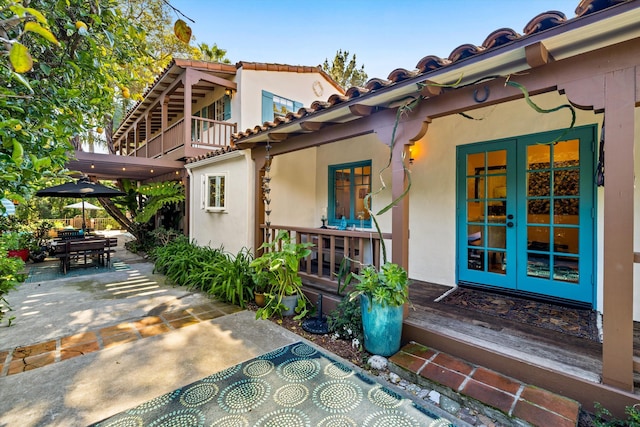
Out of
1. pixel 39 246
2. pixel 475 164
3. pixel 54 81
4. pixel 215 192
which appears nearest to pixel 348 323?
pixel 475 164

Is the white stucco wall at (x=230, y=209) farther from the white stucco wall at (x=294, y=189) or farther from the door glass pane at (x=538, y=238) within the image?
the door glass pane at (x=538, y=238)

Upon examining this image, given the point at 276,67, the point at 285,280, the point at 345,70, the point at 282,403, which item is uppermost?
the point at 345,70

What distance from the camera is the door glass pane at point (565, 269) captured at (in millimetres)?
3684

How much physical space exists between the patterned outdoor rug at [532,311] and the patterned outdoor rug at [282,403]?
183 cm

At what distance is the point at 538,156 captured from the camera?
3951 millimetres

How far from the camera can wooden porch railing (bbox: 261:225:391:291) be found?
3977 mm

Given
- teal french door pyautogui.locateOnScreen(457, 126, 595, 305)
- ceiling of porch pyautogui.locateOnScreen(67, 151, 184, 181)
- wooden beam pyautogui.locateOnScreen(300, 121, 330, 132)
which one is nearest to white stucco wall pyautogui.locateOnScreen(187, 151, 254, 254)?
ceiling of porch pyautogui.locateOnScreen(67, 151, 184, 181)

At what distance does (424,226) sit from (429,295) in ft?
4.12

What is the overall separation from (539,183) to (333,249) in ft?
9.71

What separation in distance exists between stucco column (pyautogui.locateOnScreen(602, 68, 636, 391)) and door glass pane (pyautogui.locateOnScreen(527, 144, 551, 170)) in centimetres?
195

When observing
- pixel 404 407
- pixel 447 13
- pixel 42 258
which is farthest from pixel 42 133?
pixel 42 258

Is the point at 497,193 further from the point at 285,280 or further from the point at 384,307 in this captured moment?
the point at 285,280

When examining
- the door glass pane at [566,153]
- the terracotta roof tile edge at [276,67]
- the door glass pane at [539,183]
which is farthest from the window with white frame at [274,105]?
the door glass pane at [566,153]

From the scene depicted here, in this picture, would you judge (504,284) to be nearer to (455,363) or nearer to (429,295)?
(429,295)
